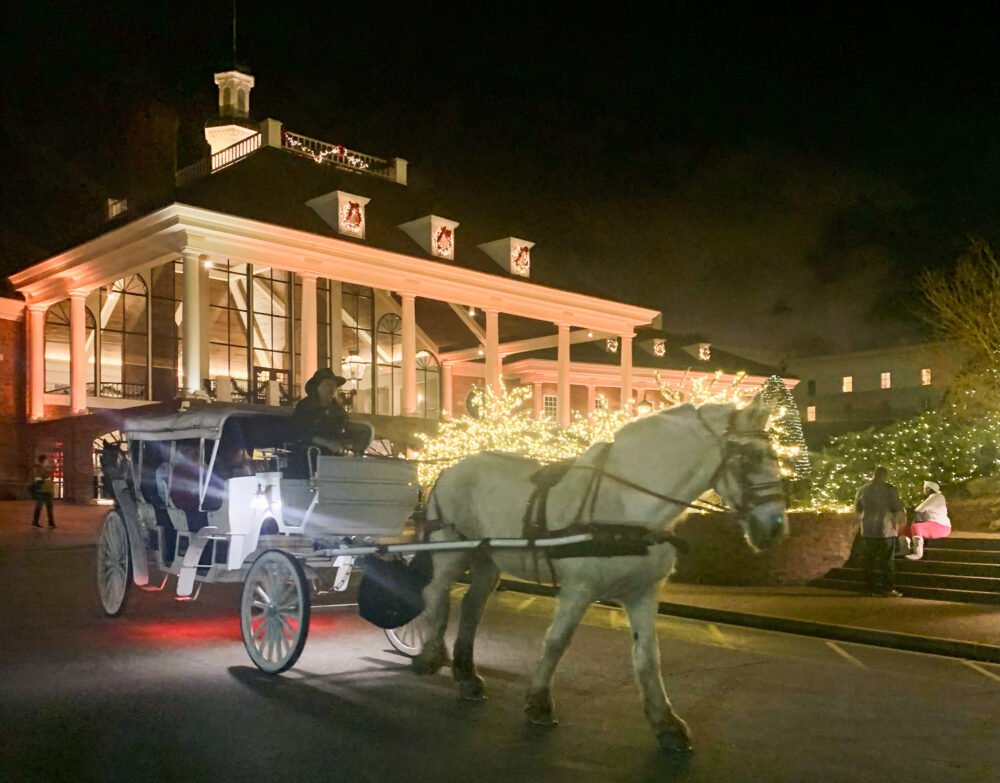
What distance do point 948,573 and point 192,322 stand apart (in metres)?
21.4

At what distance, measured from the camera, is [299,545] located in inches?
385

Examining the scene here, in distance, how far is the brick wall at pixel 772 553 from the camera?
15.4m

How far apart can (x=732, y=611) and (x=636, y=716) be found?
19.9 ft

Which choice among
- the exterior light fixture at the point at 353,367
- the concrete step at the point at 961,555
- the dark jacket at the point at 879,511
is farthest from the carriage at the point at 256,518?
the exterior light fixture at the point at 353,367

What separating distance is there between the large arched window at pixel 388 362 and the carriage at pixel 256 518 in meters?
29.9

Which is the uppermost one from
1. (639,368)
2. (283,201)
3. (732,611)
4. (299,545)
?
(283,201)

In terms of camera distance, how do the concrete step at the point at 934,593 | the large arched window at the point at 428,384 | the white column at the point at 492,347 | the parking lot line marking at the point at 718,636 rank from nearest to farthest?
the parking lot line marking at the point at 718,636 < the concrete step at the point at 934,593 < the white column at the point at 492,347 < the large arched window at the point at 428,384

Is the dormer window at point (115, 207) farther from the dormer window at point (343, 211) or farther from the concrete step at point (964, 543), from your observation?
the concrete step at point (964, 543)

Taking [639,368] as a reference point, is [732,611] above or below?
below

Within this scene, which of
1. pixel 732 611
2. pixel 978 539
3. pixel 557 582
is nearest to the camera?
pixel 557 582

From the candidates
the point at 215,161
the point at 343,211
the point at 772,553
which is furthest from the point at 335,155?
the point at 772,553

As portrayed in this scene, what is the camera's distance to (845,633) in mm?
11164

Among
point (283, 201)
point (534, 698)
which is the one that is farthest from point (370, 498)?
point (283, 201)

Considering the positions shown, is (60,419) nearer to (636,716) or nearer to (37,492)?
(37,492)
